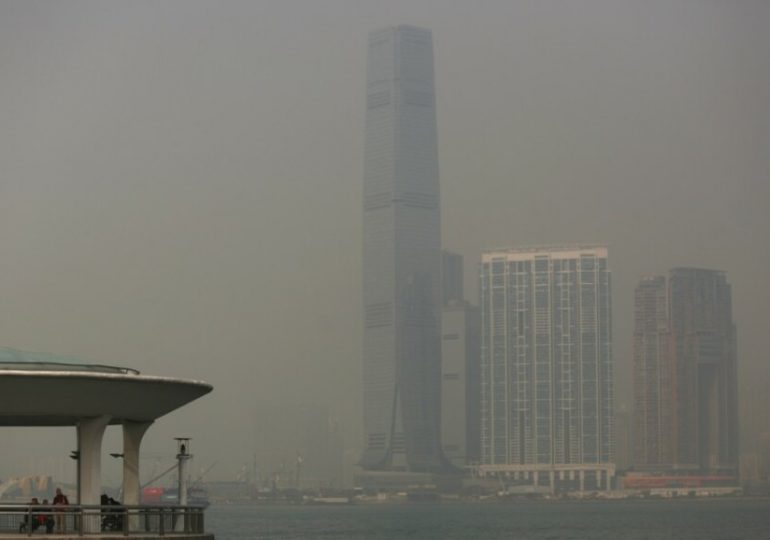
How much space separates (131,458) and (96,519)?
4.76 meters

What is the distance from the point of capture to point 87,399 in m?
38.4

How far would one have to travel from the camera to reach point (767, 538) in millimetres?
190500

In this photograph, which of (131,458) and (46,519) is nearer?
(46,519)

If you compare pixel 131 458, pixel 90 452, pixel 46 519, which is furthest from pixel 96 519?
pixel 131 458

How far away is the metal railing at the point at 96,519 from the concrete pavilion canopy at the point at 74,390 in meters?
2.43

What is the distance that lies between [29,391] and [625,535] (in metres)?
162

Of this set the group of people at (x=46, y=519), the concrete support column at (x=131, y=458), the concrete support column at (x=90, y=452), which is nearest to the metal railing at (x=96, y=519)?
the group of people at (x=46, y=519)

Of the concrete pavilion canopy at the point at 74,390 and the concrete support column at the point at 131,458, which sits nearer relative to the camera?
the concrete pavilion canopy at the point at 74,390

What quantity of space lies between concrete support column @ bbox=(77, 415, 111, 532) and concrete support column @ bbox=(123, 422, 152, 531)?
5.83ft

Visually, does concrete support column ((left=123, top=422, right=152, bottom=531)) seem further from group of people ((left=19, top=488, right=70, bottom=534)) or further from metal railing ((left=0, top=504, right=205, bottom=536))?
group of people ((left=19, top=488, right=70, bottom=534))

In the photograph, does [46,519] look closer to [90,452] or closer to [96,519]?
[96,519]

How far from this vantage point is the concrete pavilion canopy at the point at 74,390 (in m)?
37.3

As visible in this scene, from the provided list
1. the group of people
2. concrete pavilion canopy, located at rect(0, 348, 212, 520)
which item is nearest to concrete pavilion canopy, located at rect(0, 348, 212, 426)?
concrete pavilion canopy, located at rect(0, 348, 212, 520)

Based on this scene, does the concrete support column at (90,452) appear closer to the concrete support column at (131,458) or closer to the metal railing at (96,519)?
the metal railing at (96,519)
